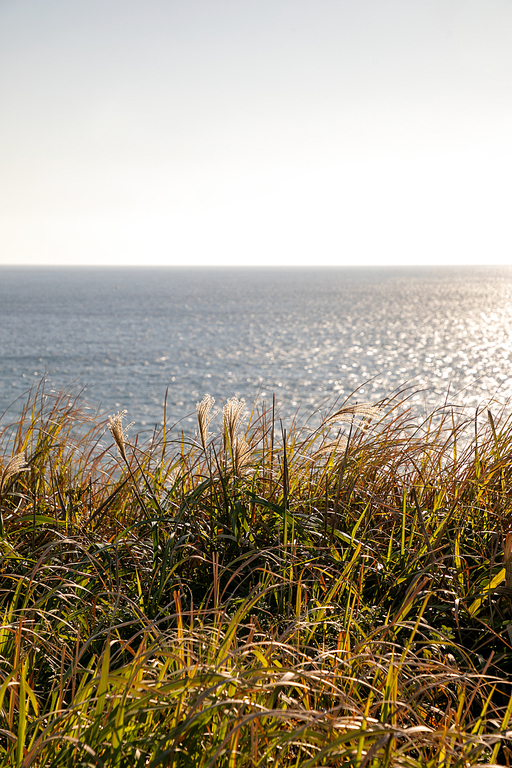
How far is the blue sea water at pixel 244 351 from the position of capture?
123 ft

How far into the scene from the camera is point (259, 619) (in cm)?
239

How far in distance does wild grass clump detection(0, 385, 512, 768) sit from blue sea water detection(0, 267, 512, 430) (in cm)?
863

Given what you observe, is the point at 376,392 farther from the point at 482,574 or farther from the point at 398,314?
the point at 398,314

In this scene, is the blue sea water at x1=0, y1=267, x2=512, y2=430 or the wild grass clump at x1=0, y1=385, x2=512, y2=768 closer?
the wild grass clump at x1=0, y1=385, x2=512, y2=768

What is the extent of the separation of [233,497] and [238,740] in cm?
136

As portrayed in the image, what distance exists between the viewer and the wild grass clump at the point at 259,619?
1494 mm

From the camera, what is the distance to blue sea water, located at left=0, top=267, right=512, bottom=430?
123 ft

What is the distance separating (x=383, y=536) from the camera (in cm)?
294

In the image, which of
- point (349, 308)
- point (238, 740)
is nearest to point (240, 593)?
point (238, 740)

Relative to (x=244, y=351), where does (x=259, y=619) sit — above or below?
above

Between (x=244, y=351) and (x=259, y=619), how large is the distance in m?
55.8

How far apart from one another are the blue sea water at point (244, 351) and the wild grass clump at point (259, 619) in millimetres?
8631

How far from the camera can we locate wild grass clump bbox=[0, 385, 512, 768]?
1494 millimetres

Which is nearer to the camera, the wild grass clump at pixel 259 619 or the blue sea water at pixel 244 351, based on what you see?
the wild grass clump at pixel 259 619
